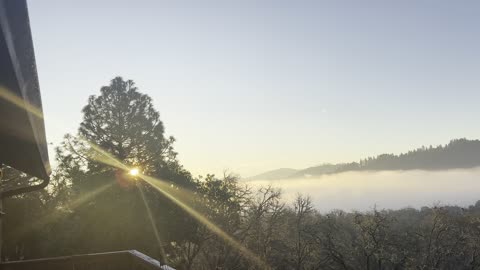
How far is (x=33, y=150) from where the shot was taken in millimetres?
3475

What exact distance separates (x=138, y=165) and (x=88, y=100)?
561 centimetres

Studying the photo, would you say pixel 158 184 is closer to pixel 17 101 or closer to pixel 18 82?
pixel 17 101

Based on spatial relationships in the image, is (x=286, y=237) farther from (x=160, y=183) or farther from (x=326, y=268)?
(x=160, y=183)

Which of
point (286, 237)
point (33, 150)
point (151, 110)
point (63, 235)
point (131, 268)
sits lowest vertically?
point (286, 237)

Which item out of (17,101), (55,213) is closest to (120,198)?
(55,213)

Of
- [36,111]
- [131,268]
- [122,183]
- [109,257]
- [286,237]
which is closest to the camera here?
[36,111]

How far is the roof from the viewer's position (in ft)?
3.96

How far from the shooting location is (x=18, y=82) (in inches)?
62.4

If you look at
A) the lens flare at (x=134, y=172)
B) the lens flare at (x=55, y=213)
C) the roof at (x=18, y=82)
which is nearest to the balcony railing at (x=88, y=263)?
the roof at (x=18, y=82)

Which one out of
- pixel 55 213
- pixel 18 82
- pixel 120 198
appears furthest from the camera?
pixel 120 198

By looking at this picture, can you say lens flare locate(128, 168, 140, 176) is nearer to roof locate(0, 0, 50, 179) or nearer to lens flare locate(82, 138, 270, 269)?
lens flare locate(82, 138, 270, 269)

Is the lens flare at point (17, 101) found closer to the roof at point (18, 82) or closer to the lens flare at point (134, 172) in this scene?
the roof at point (18, 82)

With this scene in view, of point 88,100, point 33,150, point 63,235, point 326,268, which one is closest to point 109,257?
point 33,150

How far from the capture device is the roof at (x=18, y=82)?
1207 millimetres
